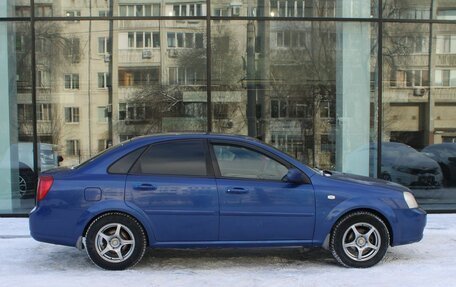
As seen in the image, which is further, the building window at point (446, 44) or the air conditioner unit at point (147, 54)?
the building window at point (446, 44)

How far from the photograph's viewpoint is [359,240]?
5.44 m

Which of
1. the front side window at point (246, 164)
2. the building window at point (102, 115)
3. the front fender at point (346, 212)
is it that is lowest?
the front fender at point (346, 212)

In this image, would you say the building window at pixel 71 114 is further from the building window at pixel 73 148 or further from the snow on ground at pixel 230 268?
the snow on ground at pixel 230 268

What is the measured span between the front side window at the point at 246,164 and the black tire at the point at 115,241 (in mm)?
1128

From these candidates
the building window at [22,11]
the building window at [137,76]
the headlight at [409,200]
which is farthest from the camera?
the building window at [137,76]

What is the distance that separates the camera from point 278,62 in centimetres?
1004

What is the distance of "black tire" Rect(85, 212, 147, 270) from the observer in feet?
17.3

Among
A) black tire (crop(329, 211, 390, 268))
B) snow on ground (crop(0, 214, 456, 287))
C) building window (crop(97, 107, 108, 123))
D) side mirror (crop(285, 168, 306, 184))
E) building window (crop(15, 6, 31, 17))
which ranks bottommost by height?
snow on ground (crop(0, 214, 456, 287))

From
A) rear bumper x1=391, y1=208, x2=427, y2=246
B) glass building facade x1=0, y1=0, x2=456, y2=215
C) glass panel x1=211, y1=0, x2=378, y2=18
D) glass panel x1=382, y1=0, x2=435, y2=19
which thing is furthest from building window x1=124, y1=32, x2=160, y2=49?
rear bumper x1=391, y1=208, x2=427, y2=246

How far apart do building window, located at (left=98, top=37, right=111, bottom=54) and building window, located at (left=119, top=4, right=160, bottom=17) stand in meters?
0.58

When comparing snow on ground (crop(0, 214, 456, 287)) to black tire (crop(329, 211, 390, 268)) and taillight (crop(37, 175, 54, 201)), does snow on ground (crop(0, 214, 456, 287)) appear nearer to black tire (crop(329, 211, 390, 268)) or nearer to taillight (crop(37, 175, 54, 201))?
black tire (crop(329, 211, 390, 268))

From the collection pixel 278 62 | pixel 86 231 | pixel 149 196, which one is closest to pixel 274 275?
pixel 149 196

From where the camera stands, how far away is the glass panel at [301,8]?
9711 millimetres

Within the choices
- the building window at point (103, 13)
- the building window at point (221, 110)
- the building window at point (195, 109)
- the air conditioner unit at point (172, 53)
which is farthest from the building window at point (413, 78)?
the building window at point (103, 13)
